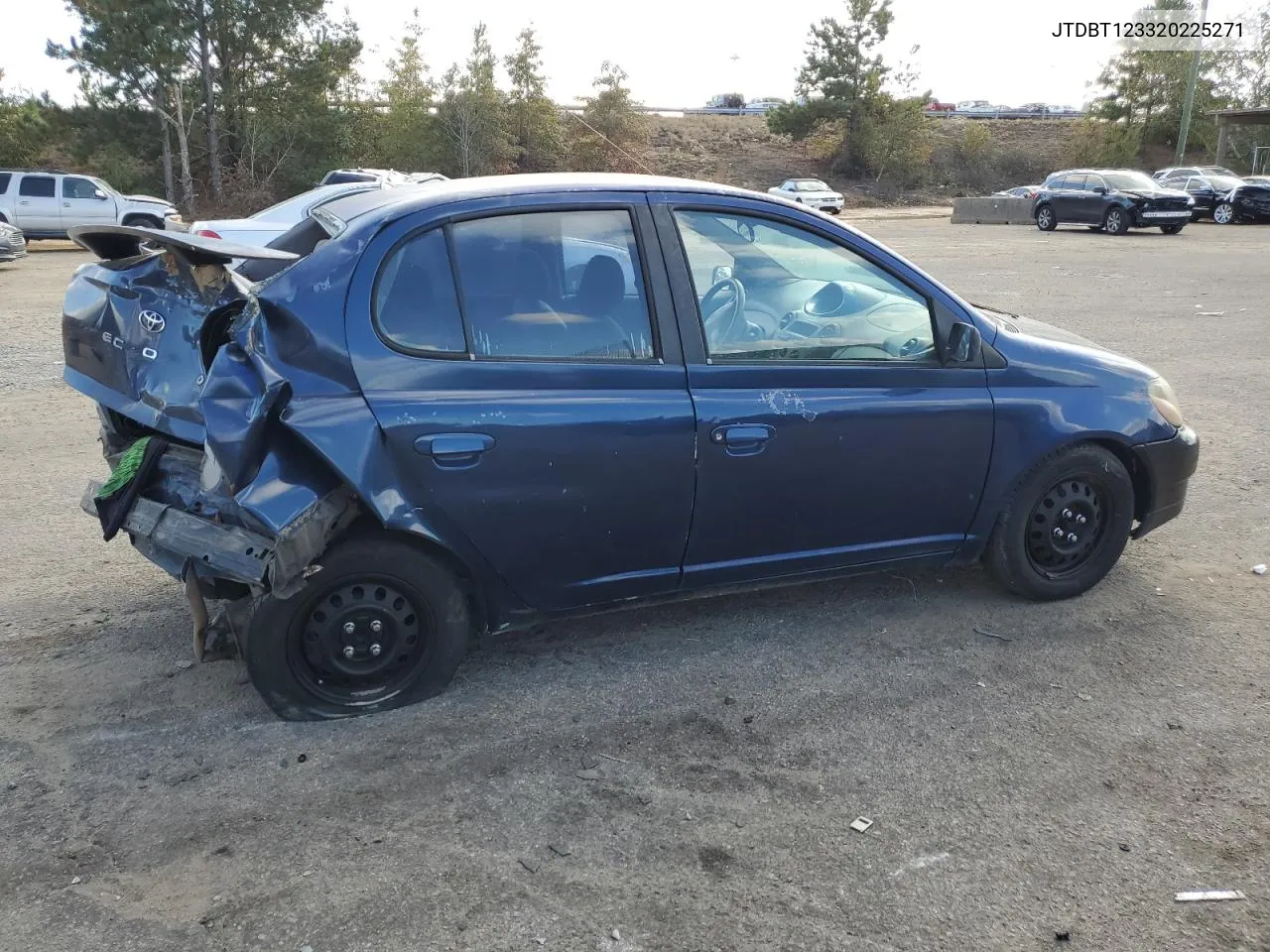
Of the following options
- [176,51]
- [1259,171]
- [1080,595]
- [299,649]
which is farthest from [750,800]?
[1259,171]

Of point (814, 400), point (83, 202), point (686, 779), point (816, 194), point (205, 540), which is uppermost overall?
point (816, 194)

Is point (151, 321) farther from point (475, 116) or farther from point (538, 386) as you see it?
point (475, 116)

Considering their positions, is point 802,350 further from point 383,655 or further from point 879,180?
point 879,180

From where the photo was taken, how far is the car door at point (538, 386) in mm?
3379

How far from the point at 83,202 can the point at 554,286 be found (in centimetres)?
2470

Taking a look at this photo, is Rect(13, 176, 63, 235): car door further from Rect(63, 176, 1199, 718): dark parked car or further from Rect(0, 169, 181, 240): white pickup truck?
Rect(63, 176, 1199, 718): dark parked car

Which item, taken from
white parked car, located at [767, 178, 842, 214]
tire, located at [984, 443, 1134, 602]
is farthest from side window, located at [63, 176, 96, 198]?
Answer: tire, located at [984, 443, 1134, 602]

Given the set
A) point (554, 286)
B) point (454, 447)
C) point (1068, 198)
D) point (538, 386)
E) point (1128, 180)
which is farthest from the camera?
point (1068, 198)

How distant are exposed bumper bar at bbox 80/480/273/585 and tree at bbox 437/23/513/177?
127ft

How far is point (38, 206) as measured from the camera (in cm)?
2350

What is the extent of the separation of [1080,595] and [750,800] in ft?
7.21

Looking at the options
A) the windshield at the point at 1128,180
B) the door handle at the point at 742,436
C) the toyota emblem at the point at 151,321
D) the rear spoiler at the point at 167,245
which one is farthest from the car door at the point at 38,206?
the windshield at the point at 1128,180

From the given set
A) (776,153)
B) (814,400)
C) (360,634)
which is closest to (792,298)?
(814,400)

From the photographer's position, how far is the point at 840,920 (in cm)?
262
